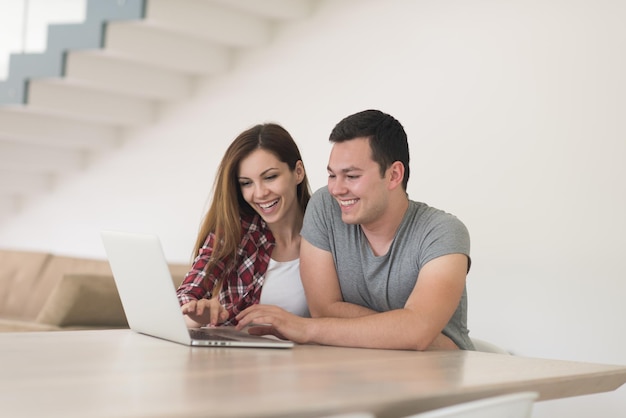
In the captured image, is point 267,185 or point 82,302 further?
point 82,302

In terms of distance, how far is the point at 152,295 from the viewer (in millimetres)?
2014

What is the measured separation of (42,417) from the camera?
109 centimetres

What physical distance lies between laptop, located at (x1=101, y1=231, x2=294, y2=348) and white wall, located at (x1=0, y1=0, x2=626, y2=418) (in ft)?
6.40

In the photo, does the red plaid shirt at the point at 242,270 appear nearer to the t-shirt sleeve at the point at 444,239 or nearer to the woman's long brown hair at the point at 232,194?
the woman's long brown hair at the point at 232,194

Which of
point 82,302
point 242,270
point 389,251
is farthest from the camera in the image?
point 82,302

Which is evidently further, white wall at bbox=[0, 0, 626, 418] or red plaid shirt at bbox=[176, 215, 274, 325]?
white wall at bbox=[0, 0, 626, 418]

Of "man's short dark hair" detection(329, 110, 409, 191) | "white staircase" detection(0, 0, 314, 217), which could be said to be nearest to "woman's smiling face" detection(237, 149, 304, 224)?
"man's short dark hair" detection(329, 110, 409, 191)

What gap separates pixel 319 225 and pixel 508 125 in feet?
5.55

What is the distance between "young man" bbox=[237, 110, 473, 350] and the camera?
2.28m

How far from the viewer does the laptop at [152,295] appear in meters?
1.92

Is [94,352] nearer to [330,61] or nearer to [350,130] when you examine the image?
[350,130]

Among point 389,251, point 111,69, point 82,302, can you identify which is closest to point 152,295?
point 389,251

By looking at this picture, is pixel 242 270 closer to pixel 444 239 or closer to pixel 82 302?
pixel 444 239

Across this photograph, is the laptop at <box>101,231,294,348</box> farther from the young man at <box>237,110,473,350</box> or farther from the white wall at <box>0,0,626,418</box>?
the white wall at <box>0,0,626,418</box>
